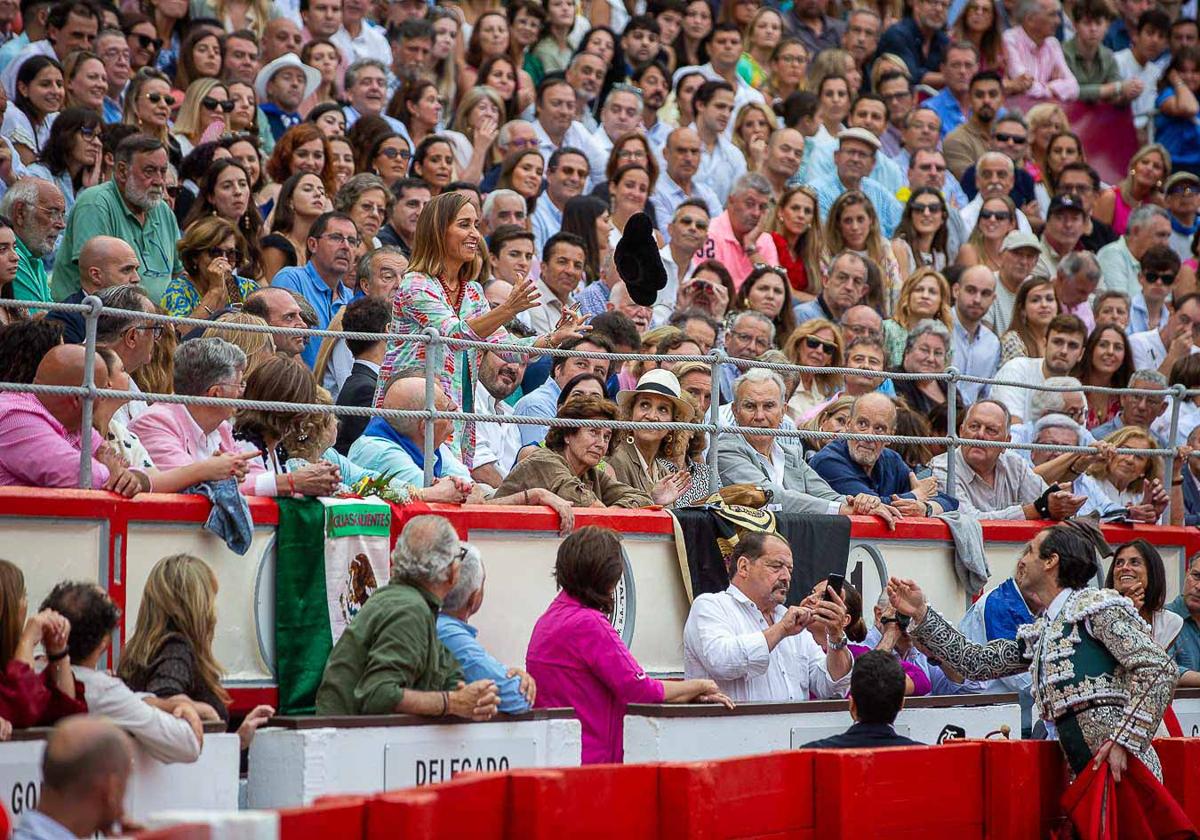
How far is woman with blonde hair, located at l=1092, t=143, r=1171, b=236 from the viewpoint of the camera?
19.9 m

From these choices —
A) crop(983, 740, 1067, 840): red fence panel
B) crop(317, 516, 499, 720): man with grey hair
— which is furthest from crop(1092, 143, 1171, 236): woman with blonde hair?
crop(317, 516, 499, 720): man with grey hair

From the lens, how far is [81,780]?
17.7ft

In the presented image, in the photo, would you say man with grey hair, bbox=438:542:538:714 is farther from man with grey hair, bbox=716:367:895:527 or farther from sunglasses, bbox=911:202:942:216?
sunglasses, bbox=911:202:942:216

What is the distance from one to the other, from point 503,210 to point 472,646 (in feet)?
18.6

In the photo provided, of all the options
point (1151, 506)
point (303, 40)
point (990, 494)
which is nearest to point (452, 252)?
point (990, 494)

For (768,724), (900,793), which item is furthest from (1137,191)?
(900,793)

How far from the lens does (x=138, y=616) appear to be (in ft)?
26.1

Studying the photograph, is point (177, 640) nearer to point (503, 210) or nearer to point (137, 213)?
point (137, 213)

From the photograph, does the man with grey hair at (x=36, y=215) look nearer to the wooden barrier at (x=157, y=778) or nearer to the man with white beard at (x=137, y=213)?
the man with white beard at (x=137, y=213)

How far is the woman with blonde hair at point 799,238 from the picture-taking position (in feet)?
51.1

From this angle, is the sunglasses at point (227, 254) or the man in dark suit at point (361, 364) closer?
the man in dark suit at point (361, 364)

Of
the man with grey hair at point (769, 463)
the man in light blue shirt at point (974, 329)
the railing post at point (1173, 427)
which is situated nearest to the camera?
the man with grey hair at point (769, 463)

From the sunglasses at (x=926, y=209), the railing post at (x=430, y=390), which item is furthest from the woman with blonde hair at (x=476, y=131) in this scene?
the railing post at (x=430, y=390)

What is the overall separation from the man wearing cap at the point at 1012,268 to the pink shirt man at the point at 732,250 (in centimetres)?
221
